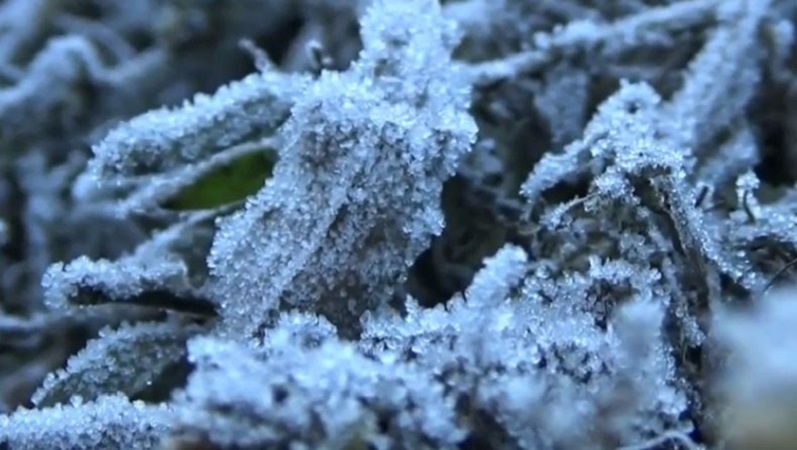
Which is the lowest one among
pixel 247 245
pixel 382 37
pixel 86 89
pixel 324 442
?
pixel 324 442

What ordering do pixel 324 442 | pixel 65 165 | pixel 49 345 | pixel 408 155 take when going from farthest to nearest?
pixel 65 165, pixel 49 345, pixel 408 155, pixel 324 442

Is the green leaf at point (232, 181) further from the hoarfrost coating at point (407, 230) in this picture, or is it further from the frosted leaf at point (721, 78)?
the frosted leaf at point (721, 78)

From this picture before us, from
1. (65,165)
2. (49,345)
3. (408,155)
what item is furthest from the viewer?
(65,165)

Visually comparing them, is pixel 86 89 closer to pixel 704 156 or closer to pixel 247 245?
pixel 247 245

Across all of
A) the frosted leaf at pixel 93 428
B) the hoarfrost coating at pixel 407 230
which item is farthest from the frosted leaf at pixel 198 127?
the frosted leaf at pixel 93 428

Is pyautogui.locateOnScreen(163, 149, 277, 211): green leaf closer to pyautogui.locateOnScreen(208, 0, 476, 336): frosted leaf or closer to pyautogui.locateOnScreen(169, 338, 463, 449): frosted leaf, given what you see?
pyautogui.locateOnScreen(208, 0, 476, 336): frosted leaf

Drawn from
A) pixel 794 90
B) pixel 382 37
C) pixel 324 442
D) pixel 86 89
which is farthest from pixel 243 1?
pixel 324 442

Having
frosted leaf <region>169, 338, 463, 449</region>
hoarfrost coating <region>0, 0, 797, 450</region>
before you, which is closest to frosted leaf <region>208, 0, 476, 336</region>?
hoarfrost coating <region>0, 0, 797, 450</region>

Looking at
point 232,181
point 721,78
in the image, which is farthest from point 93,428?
point 721,78
